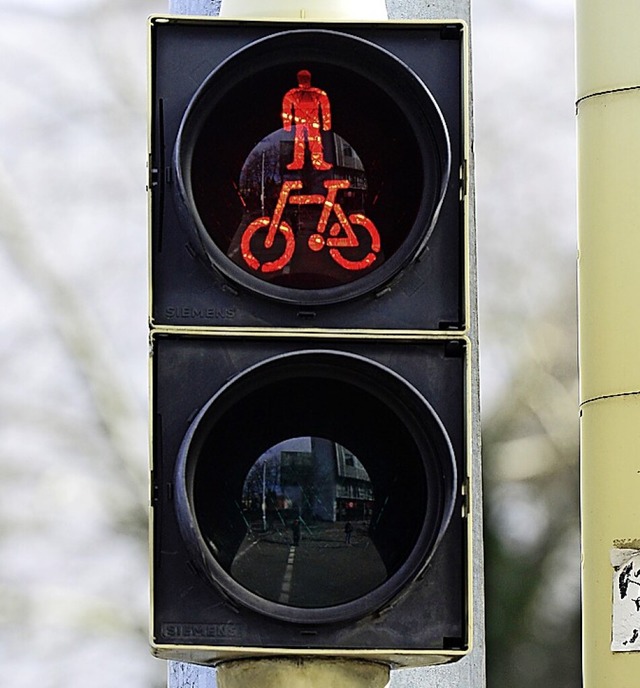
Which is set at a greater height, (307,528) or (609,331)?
(609,331)

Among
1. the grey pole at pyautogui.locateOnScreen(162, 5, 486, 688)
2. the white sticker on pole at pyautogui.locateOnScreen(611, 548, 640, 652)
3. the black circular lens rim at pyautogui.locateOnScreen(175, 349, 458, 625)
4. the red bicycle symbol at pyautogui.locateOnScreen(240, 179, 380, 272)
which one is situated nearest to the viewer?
the black circular lens rim at pyautogui.locateOnScreen(175, 349, 458, 625)

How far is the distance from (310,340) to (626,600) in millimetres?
660

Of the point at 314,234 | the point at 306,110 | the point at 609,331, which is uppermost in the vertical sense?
the point at 306,110

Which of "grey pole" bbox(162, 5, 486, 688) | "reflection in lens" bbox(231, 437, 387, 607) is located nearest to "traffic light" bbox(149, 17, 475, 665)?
"reflection in lens" bbox(231, 437, 387, 607)

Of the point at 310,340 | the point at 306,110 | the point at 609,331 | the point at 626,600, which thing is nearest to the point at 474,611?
the point at 626,600

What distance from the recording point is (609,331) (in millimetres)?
3225

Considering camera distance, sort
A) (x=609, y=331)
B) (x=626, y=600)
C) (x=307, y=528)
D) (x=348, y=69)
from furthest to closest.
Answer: (x=609, y=331)
(x=626, y=600)
(x=348, y=69)
(x=307, y=528)

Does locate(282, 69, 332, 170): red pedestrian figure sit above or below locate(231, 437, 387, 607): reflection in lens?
above

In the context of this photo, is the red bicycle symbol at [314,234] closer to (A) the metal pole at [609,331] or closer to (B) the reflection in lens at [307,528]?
(B) the reflection in lens at [307,528]

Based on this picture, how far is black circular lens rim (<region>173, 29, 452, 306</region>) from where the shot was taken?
2848 millimetres

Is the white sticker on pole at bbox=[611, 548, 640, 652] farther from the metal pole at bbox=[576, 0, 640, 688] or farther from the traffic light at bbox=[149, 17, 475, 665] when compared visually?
the traffic light at bbox=[149, 17, 475, 665]

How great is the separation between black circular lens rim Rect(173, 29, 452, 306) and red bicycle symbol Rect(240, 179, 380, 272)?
0.10 feet

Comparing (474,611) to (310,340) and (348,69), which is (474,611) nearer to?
(310,340)

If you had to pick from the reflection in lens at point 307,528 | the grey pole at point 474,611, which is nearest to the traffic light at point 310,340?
the reflection in lens at point 307,528
